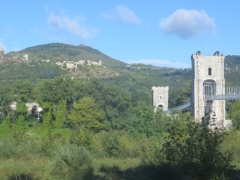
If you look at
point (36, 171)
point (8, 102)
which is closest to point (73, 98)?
point (8, 102)

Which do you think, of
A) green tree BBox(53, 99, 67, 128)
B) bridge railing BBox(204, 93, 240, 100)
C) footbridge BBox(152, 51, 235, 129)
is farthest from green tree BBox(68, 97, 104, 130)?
bridge railing BBox(204, 93, 240, 100)

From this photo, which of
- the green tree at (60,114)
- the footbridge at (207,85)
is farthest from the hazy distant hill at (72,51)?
the footbridge at (207,85)

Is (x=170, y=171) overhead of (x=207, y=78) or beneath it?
beneath

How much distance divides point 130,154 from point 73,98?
24.6 metres

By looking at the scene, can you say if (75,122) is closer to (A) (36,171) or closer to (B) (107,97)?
(B) (107,97)

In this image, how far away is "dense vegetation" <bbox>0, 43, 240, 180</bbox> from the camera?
8555mm

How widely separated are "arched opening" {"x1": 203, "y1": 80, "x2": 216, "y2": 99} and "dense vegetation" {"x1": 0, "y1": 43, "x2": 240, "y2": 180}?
361cm

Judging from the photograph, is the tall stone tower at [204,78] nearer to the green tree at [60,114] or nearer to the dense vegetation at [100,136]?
the dense vegetation at [100,136]

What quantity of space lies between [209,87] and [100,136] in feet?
45.5

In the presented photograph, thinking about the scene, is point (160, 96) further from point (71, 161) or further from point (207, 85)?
point (71, 161)

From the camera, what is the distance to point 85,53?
150375 millimetres

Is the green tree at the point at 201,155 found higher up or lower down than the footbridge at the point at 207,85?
lower down

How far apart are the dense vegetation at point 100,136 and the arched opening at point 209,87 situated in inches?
142

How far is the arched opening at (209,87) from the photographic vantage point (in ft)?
120
